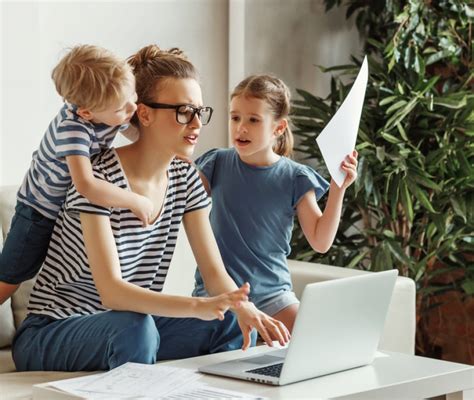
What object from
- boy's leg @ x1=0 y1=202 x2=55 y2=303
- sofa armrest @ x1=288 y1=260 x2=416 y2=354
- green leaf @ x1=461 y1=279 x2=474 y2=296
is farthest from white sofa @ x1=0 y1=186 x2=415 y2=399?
green leaf @ x1=461 y1=279 x2=474 y2=296

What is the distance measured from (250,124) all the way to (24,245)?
69 centimetres

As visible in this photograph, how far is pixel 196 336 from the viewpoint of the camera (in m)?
2.32

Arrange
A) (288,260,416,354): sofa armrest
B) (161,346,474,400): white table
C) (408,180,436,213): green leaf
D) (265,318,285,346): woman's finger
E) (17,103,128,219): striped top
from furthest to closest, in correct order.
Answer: (408,180,436,213): green leaf → (288,260,416,354): sofa armrest → (17,103,128,219): striped top → (265,318,285,346): woman's finger → (161,346,474,400): white table

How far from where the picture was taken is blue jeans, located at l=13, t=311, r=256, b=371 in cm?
206

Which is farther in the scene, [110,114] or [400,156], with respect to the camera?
[400,156]

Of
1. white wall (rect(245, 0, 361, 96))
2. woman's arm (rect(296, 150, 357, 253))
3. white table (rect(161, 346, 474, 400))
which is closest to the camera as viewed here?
white table (rect(161, 346, 474, 400))

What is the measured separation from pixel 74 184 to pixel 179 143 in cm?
27

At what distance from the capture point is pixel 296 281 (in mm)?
2928

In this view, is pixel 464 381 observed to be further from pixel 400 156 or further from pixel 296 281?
pixel 400 156

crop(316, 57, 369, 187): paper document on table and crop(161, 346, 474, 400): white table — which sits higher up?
crop(316, 57, 369, 187): paper document on table

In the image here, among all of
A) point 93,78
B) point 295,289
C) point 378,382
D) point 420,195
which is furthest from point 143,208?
point 420,195

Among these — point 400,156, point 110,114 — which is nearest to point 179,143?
point 110,114

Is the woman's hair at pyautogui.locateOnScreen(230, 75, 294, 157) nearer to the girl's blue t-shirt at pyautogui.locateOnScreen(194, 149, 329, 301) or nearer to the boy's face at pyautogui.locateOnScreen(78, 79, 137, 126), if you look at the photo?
the girl's blue t-shirt at pyautogui.locateOnScreen(194, 149, 329, 301)

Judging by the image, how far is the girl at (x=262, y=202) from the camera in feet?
8.45
